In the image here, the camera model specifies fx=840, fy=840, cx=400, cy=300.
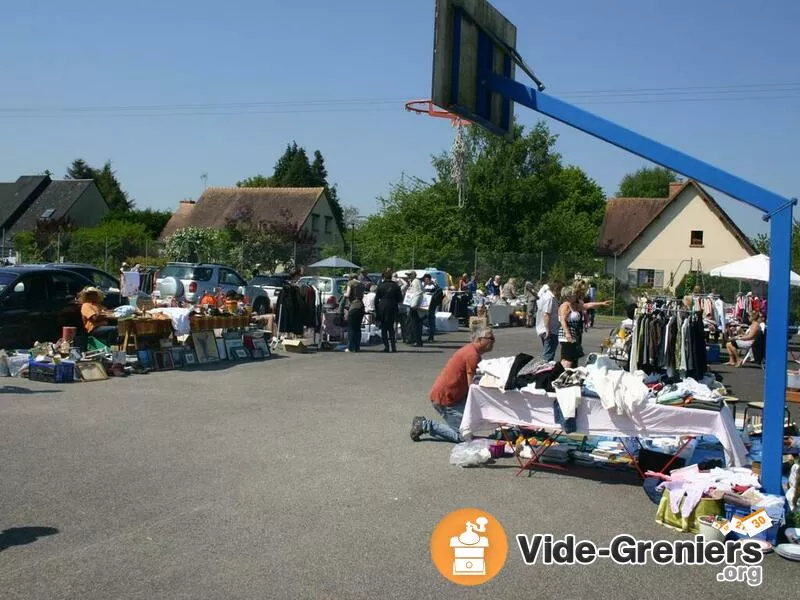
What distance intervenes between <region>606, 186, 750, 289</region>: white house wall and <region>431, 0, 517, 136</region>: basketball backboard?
4533 cm

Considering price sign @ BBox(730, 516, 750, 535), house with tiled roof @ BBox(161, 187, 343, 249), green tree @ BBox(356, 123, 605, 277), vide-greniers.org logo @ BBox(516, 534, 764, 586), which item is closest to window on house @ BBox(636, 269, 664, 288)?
green tree @ BBox(356, 123, 605, 277)

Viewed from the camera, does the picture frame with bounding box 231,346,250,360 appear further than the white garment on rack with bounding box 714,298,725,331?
No

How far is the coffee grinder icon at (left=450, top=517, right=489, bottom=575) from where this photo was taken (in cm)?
573

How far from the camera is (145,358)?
1489 cm

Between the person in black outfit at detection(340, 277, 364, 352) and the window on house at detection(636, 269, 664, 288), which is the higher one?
the window on house at detection(636, 269, 664, 288)

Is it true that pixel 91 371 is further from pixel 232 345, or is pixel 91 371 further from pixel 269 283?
pixel 269 283

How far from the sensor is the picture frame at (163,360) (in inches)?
593

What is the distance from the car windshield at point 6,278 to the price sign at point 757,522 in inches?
532

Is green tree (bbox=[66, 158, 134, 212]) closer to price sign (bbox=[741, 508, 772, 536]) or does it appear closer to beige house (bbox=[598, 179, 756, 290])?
beige house (bbox=[598, 179, 756, 290])

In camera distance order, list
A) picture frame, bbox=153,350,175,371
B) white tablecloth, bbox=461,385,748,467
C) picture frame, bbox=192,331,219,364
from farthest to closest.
Result: picture frame, bbox=192,331,219,364
picture frame, bbox=153,350,175,371
white tablecloth, bbox=461,385,748,467

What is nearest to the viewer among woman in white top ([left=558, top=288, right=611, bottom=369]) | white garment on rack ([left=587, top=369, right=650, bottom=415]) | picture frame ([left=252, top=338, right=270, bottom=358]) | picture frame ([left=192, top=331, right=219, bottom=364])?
white garment on rack ([left=587, top=369, right=650, bottom=415])

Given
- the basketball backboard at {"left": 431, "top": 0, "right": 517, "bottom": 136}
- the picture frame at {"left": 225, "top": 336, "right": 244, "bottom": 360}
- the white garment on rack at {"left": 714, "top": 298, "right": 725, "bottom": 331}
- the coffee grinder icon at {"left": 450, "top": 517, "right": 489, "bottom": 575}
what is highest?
the basketball backboard at {"left": 431, "top": 0, "right": 517, "bottom": 136}

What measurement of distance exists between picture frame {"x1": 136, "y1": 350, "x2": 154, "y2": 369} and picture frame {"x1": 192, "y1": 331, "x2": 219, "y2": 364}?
4.05ft

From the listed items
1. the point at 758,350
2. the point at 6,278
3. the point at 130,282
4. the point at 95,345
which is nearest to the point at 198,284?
the point at 130,282
